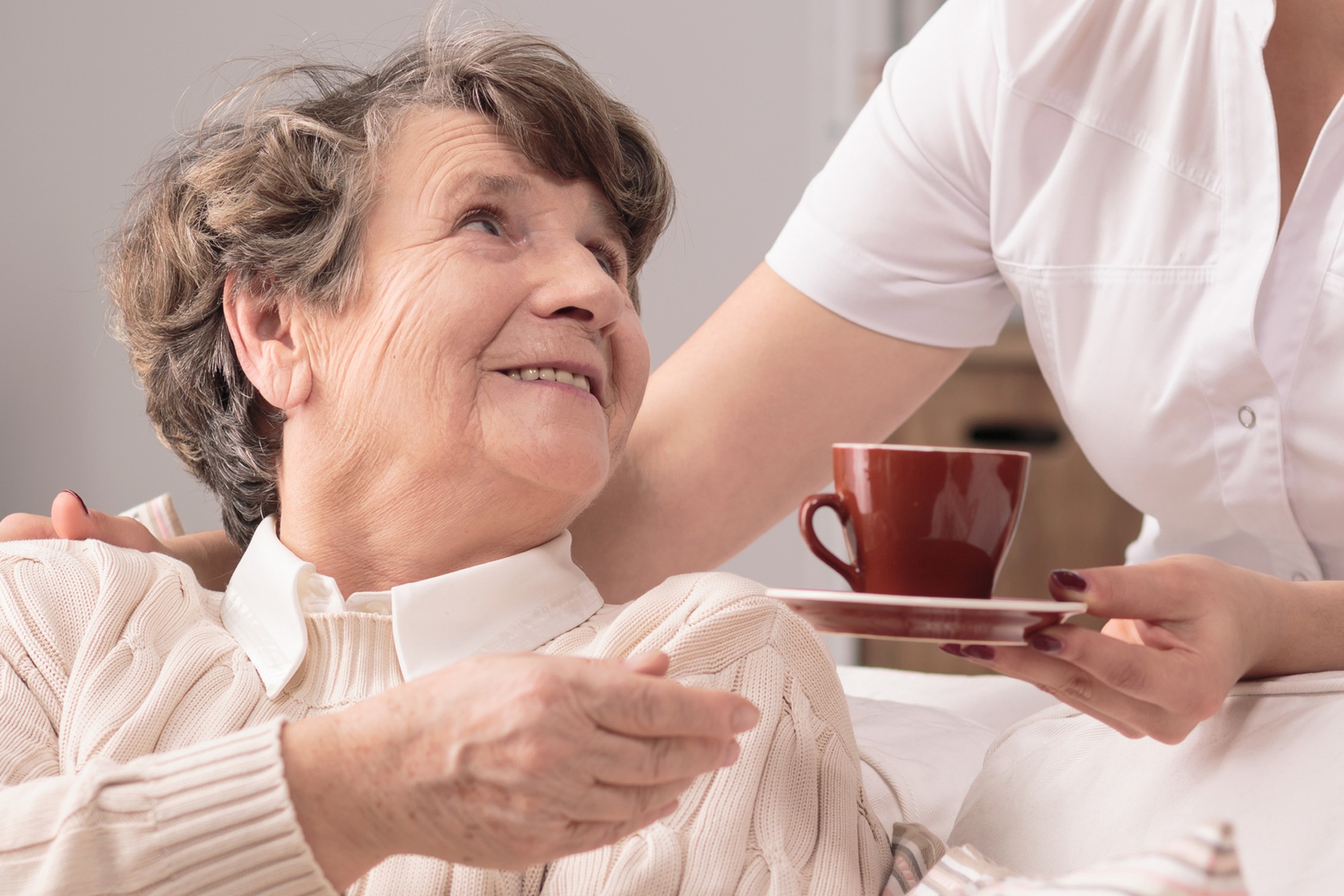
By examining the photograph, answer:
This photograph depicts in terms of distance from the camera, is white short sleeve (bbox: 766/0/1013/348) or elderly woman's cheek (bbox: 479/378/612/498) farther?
white short sleeve (bbox: 766/0/1013/348)

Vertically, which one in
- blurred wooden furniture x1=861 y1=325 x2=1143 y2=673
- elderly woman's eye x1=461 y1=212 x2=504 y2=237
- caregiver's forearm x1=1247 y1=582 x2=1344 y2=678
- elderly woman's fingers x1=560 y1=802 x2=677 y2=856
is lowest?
blurred wooden furniture x1=861 y1=325 x2=1143 y2=673

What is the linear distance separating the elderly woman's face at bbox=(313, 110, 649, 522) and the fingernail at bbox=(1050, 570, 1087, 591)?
0.43 meters

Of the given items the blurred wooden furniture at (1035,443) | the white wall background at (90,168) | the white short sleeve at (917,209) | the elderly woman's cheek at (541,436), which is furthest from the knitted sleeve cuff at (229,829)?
the blurred wooden furniture at (1035,443)

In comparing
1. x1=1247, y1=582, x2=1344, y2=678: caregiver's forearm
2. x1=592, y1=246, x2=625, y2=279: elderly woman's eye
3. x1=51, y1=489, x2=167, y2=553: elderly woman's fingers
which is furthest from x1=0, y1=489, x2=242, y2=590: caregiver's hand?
x1=1247, y1=582, x2=1344, y2=678: caregiver's forearm

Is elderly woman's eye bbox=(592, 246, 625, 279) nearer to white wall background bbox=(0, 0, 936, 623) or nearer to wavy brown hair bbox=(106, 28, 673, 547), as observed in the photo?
wavy brown hair bbox=(106, 28, 673, 547)

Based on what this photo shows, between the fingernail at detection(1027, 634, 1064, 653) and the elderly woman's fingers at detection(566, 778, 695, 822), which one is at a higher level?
the fingernail at detection(1027, 634, 1064, 653)

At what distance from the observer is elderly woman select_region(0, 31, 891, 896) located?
0.72 meters

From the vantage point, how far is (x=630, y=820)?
72cm

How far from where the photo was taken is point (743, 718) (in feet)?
2.35

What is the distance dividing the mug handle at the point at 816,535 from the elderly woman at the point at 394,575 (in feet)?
0.22

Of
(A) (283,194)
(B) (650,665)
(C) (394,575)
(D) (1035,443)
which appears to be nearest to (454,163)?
(A) (283,194)

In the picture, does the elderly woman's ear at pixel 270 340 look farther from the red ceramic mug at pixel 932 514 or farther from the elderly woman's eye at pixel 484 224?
the red ceramic mug at pixel 932 514

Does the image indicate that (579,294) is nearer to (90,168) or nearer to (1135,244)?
(1135,244)

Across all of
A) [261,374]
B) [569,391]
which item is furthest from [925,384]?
[261,374]
